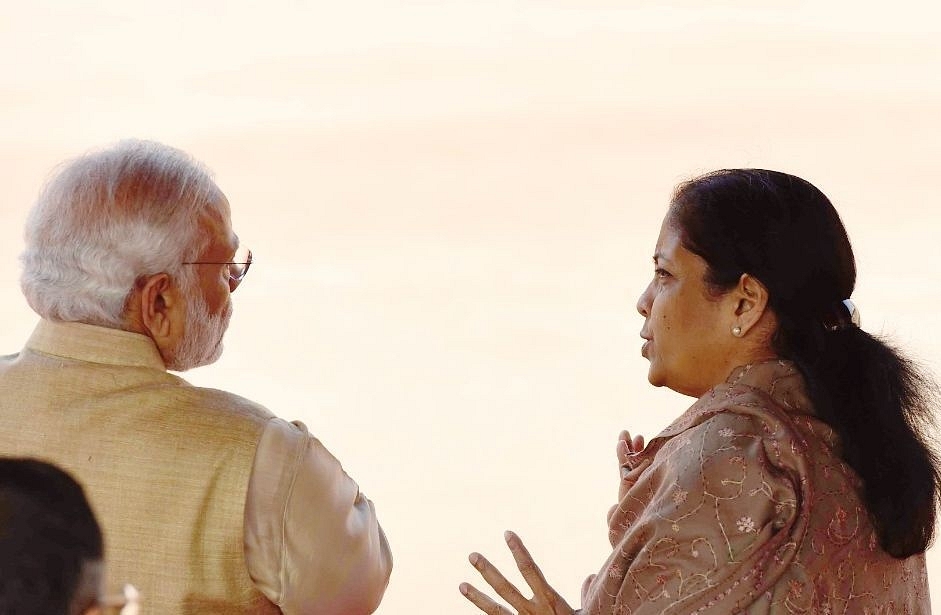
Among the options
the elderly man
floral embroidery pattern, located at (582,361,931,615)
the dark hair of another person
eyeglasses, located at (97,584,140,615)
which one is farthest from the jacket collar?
floral embroidery pattern, located at (582,361,931,615)

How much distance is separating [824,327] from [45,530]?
1.23m

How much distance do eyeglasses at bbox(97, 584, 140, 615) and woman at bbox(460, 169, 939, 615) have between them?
0.54 meters

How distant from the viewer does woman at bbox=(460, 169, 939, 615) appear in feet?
6.57

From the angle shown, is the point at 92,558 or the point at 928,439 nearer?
the point at 92,558

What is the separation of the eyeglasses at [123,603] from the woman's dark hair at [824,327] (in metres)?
1.00

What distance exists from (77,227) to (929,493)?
1.37 m

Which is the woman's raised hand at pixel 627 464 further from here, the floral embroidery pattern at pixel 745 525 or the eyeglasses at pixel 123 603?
the eyeglasses at pixel 123 603

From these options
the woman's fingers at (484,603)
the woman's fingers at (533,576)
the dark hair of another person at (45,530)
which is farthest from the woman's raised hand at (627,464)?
the dark hair of another person at (45,530)

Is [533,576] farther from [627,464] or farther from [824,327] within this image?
[824,327]

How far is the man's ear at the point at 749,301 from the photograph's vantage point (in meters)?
2.12

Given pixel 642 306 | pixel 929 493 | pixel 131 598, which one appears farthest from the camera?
pixel 642 306

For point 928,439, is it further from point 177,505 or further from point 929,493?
point 177,505

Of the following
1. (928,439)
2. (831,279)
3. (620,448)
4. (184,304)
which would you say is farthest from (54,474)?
(928,439)

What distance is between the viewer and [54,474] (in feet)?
6.48
